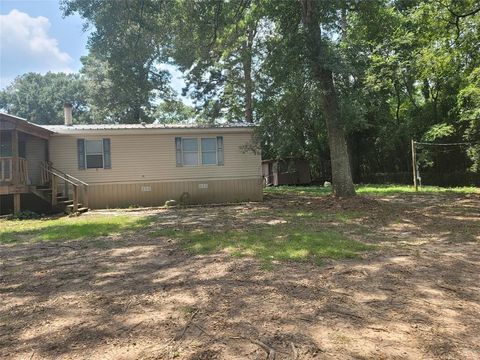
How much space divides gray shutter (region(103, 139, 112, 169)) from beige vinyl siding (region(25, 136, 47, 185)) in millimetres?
1976

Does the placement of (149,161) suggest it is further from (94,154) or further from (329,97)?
(329,97)

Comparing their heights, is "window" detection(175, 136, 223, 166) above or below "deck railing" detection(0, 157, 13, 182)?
above

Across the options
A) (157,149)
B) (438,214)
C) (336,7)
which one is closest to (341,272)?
(438,214)

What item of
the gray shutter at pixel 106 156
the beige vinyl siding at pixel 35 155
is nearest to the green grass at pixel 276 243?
the gray shutter at pixel 106 156

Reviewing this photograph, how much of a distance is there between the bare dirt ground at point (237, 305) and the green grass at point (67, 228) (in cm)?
154

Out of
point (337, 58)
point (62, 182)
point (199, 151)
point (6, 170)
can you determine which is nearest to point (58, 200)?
point (62, 182)

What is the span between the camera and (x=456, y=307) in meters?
3.61

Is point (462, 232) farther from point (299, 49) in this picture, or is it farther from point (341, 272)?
point (299, 49)

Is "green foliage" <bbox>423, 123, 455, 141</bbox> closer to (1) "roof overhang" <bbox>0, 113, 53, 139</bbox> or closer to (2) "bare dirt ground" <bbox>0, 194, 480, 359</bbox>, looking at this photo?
(2) "bare dirt ground" <bbox>0, 194, 480, 359</bbox>

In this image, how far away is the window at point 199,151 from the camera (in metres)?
14.8

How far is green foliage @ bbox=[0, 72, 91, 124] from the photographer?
44.7 m

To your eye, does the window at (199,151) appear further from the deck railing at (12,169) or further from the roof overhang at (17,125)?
the deck railing at (12,169)

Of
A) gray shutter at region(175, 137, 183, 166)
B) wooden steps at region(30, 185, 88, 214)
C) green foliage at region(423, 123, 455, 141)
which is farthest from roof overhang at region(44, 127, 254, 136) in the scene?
green foliage at region(423, 123, 455, 141)

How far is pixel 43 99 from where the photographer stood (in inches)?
1758
